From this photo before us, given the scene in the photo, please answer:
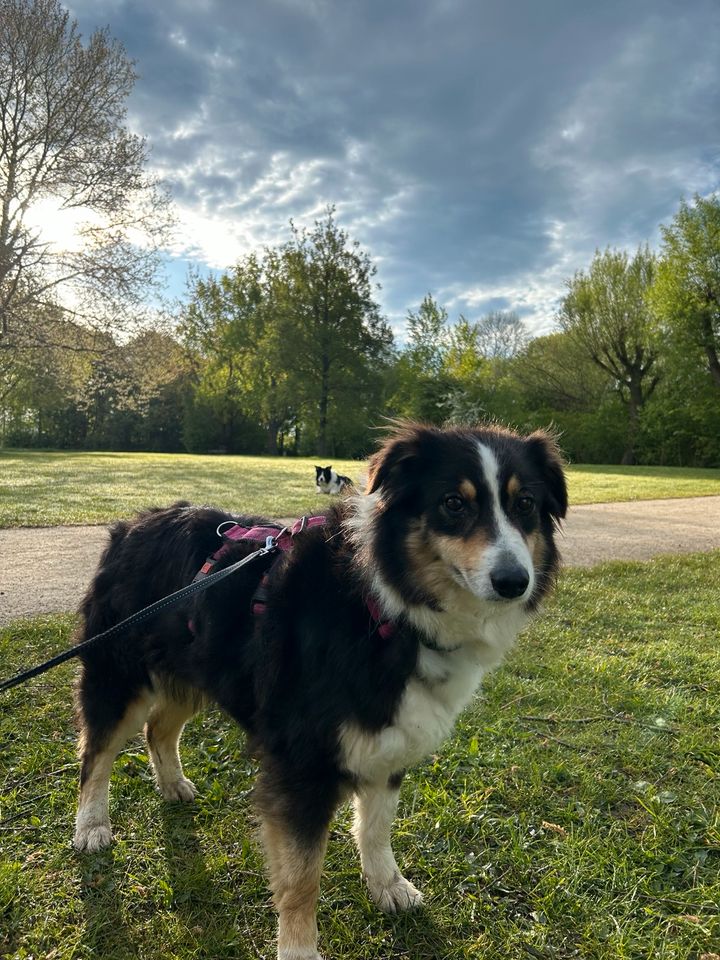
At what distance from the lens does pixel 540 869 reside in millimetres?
2783

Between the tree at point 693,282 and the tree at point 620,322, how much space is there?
10.4ft

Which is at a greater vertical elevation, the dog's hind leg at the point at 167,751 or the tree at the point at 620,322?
the tree at the point at 620,322

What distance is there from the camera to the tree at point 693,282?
3366 cm

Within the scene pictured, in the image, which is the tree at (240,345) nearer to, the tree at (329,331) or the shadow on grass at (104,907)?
the tree at (329,331)

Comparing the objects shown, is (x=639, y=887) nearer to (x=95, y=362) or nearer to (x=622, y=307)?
(x=95, y=362)

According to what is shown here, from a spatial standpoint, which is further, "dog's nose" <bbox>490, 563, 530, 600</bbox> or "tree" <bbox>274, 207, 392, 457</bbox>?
"tree" <bbox>274, 207, 392, 457</bbox>

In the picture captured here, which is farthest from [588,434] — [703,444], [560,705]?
[560,705]

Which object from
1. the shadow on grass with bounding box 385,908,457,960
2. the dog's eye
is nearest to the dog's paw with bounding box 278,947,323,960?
the shadow on grass with bounding box 385,908,457,960

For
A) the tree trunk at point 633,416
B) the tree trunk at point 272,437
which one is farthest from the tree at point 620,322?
the tree trunk at point 272,437

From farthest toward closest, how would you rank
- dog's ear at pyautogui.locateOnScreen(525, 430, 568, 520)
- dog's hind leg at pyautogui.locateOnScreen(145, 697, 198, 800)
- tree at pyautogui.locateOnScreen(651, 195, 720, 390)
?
tree at pyautogui.locateOnScreen(651, 195, 720, 390) < dog's hind leg at pyautogui.locateOnScreen(145, 697, 198, 800) < dog's ear at pyautogui.locateOnScreen(525, 430, 568, 520)

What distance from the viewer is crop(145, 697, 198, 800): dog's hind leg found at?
324cm

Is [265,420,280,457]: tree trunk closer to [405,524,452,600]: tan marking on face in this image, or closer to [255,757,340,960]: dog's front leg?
[405,524,452,600]: tan marking on face

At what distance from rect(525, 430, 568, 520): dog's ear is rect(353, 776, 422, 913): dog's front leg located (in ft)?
5.07

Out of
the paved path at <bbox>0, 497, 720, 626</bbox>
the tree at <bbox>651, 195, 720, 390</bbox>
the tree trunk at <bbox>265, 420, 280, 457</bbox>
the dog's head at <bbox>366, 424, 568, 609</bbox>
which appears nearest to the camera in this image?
the dog's head at <bbox>366, 424, 568, 609</bbox>
